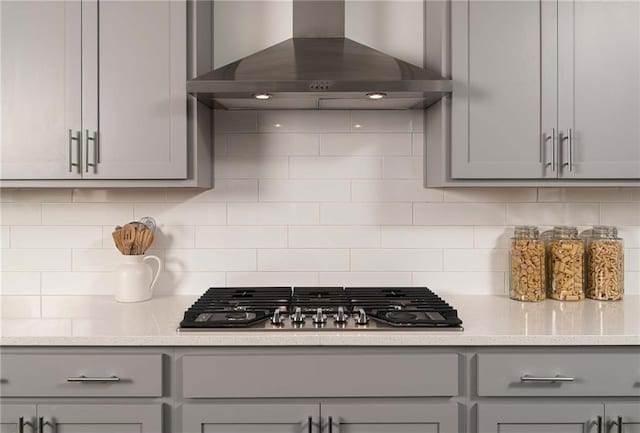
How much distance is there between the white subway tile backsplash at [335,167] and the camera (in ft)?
7.96

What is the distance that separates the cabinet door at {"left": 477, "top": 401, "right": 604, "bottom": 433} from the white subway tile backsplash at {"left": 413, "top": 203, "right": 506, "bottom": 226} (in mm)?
919

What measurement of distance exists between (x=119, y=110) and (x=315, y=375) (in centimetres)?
123

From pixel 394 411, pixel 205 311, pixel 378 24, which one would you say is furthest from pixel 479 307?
pixel 378 24

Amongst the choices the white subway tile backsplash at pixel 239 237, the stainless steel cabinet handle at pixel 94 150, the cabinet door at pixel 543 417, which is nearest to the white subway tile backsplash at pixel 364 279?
the white subway tile backsplash at pixel 239 237

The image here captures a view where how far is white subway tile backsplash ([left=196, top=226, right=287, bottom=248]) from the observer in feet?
7.98

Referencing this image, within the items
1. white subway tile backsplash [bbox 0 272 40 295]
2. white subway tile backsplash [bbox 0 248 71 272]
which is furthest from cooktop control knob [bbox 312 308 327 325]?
white subway tile backsplash [bbox 0 272 40 295]

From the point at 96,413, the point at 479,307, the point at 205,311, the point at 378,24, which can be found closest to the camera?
the point at 96,413

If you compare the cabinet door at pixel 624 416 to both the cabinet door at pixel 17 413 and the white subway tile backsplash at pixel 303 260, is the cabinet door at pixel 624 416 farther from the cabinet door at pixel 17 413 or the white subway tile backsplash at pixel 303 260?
the cabinet door at pixel 17 413

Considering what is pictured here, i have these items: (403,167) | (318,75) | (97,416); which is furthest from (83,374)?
(403,167)

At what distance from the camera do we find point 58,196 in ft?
7.93

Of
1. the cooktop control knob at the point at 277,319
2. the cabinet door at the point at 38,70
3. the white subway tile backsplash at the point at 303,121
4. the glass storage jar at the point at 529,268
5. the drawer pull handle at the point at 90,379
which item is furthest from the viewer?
the white subway tile backsplash at the point at 303,121

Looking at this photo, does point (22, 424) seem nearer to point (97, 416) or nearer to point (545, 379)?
point (97, 416)

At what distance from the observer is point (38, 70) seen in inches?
80.2

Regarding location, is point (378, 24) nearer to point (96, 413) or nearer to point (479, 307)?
point (479, 307)
